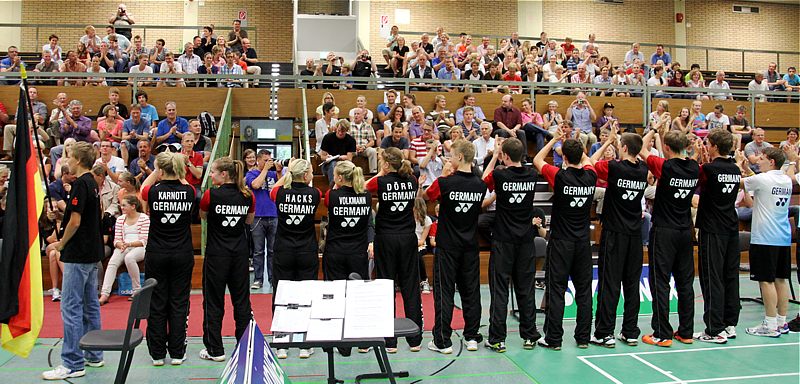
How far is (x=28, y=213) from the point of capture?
167 inches

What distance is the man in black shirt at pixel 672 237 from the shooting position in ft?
21.9

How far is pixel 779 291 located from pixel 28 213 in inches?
288

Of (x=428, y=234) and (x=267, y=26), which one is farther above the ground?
(x=267, y=26)

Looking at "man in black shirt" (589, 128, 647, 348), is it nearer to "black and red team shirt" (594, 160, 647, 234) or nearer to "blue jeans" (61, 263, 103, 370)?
"black and red team shirt" (594, 160, 647, 234)

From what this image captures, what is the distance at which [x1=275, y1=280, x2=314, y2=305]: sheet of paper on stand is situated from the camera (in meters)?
4.12

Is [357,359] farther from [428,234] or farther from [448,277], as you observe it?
[428,234]

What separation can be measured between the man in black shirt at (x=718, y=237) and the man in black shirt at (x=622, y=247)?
77 centimetres

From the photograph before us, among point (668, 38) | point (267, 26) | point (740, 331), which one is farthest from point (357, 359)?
point (668, 38)

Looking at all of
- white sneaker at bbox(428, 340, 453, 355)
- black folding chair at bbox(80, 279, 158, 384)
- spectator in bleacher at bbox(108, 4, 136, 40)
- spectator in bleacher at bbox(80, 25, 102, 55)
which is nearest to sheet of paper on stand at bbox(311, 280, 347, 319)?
black folding chair at bbox(80, 279, 158, 384)

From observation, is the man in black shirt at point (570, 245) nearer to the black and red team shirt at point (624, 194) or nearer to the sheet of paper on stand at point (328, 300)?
the black and red team shirt at point (624, 194)

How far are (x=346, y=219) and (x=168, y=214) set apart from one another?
5.32 feet

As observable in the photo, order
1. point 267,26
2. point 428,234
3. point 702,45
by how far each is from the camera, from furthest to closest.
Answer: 1. point 702,45
2. point 267,26
3. point 428,234

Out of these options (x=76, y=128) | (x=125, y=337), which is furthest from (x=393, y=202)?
(x=76, y=128)

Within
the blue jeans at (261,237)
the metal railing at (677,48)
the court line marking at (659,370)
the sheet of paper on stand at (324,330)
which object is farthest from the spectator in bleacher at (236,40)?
the sheet of paper on stand at (324,330)
